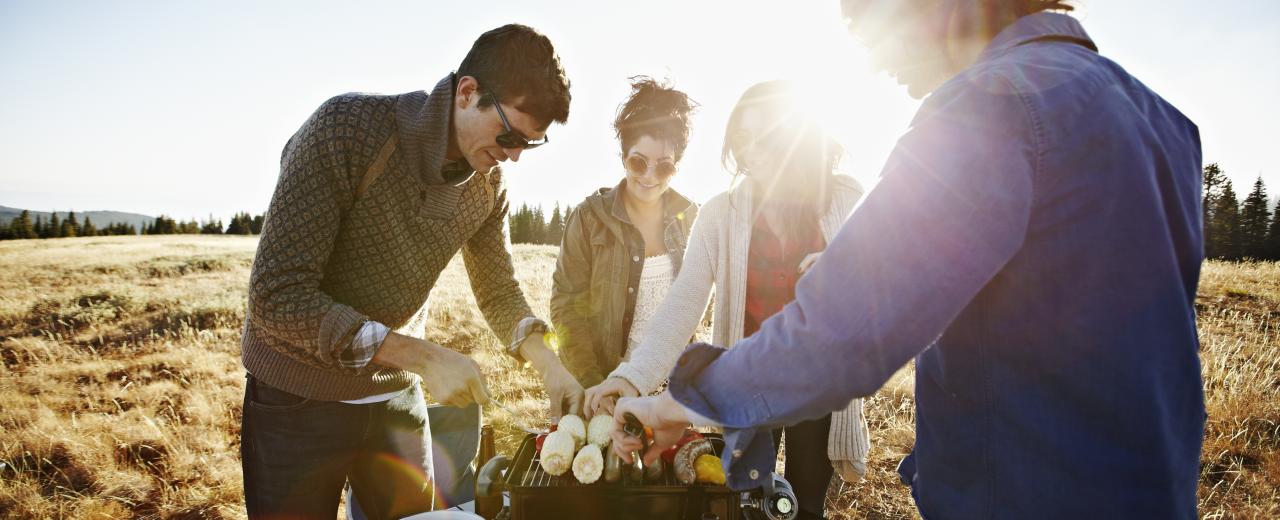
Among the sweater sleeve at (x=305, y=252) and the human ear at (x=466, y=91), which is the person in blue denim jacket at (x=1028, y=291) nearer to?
the sweater sleeve at (x=305, y=252)

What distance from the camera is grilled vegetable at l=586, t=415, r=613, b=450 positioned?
2016 millimetres

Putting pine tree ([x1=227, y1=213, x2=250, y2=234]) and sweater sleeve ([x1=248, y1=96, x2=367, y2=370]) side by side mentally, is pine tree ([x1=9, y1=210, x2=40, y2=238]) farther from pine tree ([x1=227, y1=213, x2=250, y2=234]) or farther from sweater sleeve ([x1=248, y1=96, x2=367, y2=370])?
sweater sleeve ([x1=248, y1=96, x2=367, y2=370])

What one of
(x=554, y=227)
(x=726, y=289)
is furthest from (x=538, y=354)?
(x=554, y=227)

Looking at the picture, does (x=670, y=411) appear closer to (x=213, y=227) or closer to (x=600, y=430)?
(x=600, y=430)

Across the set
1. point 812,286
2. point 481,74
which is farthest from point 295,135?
point 812,286

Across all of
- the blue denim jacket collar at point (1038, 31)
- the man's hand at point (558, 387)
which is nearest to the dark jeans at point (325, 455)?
the man's hand at point (558, 387)

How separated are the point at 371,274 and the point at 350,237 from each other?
170mm

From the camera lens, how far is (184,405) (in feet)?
21.2

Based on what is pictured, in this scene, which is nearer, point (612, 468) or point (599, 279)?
point (612, 468)

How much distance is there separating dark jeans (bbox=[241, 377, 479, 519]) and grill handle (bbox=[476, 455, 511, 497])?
79cm

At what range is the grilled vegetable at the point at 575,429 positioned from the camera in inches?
81.2

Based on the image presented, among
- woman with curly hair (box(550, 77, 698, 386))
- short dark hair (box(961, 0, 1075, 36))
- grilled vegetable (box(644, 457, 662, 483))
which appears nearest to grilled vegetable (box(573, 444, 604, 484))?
grilled vegetable (box(644, 457, 662, 483))

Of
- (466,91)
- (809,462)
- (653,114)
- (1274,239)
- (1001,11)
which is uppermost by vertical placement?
(1274,239)

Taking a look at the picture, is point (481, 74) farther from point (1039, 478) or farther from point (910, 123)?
point (1039, 478)
